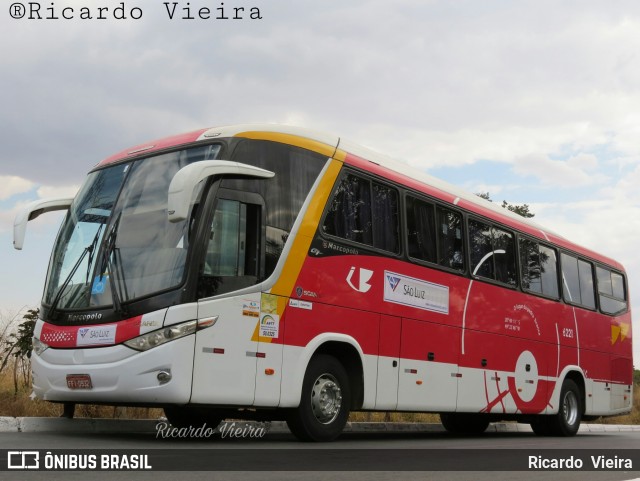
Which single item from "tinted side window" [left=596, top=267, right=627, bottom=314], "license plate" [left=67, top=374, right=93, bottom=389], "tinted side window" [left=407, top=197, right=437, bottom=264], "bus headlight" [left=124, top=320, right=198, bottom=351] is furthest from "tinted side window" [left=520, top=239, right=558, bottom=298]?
"license plate" [left=67, top=374, right=93, bottom=389]

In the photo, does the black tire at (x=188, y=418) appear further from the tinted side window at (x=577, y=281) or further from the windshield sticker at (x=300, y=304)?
the tinted side window at (x=577, y=281)

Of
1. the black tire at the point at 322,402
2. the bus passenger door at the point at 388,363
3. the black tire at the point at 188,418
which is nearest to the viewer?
the black tire at the point at 322,402

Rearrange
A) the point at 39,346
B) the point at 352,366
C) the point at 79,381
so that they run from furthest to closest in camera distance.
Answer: the point at 352,366 → the point at 39,346 → the point at 79,381

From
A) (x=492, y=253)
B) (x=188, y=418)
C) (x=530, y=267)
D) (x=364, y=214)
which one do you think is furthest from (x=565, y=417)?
(x=188, y=418)

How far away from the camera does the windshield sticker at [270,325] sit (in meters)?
10.1

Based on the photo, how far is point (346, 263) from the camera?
1140 centimetres

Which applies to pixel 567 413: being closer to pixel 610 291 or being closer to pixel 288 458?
pixel 610 291

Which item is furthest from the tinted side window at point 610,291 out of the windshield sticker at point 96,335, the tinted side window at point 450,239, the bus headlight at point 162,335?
the windshield sticker at point 96,335

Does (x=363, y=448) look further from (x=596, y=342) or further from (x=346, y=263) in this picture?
Answer: (x=596, y=342)

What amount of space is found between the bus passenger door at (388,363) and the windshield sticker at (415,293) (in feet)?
1.07

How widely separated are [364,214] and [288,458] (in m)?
4.30

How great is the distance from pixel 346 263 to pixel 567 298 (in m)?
7.93

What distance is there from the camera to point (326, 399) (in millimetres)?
10945

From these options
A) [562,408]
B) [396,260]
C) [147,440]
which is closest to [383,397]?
[396,260]
